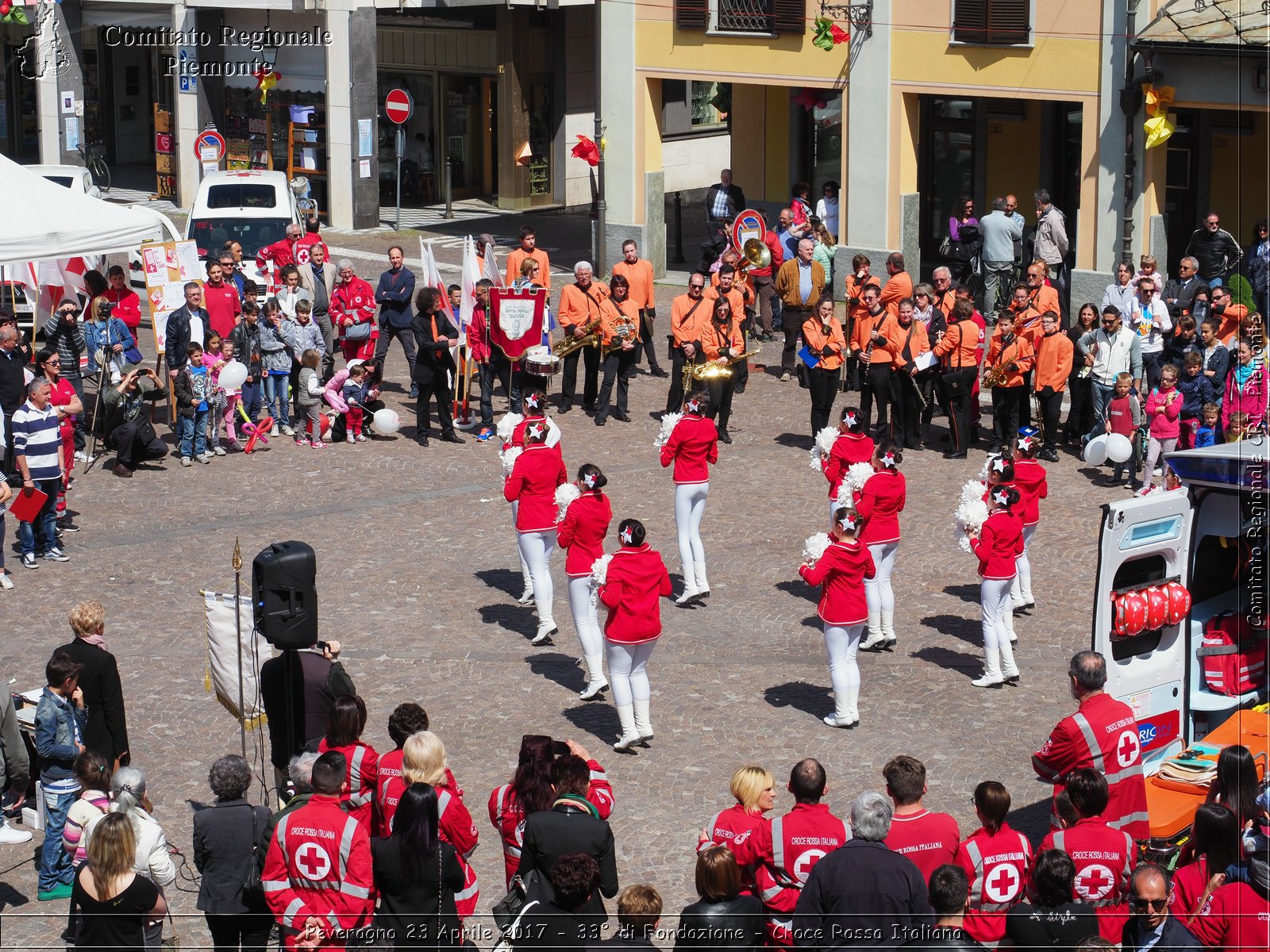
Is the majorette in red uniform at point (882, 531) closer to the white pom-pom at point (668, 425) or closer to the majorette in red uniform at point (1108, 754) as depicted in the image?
the white pom-pom at point (668, 425)

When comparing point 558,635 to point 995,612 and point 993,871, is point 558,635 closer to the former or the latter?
point 995,612

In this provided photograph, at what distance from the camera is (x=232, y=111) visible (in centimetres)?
3662

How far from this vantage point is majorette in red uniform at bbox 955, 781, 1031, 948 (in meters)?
8.23

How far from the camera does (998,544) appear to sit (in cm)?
1310

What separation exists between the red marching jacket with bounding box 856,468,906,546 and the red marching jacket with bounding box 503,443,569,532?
Answer: 243cm

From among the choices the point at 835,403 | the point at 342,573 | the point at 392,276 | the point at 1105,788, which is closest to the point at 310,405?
the point at 392,276

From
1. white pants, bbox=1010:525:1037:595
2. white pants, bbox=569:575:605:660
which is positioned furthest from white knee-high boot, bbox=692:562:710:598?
white pants, bbox=1010:525:1037:595

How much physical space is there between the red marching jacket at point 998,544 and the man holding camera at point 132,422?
9724mm

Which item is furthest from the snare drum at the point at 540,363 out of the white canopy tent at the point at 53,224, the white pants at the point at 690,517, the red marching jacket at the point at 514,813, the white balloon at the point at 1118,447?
the red marching jacket at the point at 514,813

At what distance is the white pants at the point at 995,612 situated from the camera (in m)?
13.2

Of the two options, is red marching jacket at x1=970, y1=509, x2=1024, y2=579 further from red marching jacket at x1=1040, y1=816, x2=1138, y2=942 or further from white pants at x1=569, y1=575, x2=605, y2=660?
red marching jacket at x1=1040, y1=816, x2=1138, y2=942

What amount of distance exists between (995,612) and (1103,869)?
4.97 metres

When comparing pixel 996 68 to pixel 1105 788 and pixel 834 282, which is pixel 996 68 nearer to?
pixel 834 282

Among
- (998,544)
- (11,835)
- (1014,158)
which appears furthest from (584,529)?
(1014,158)
